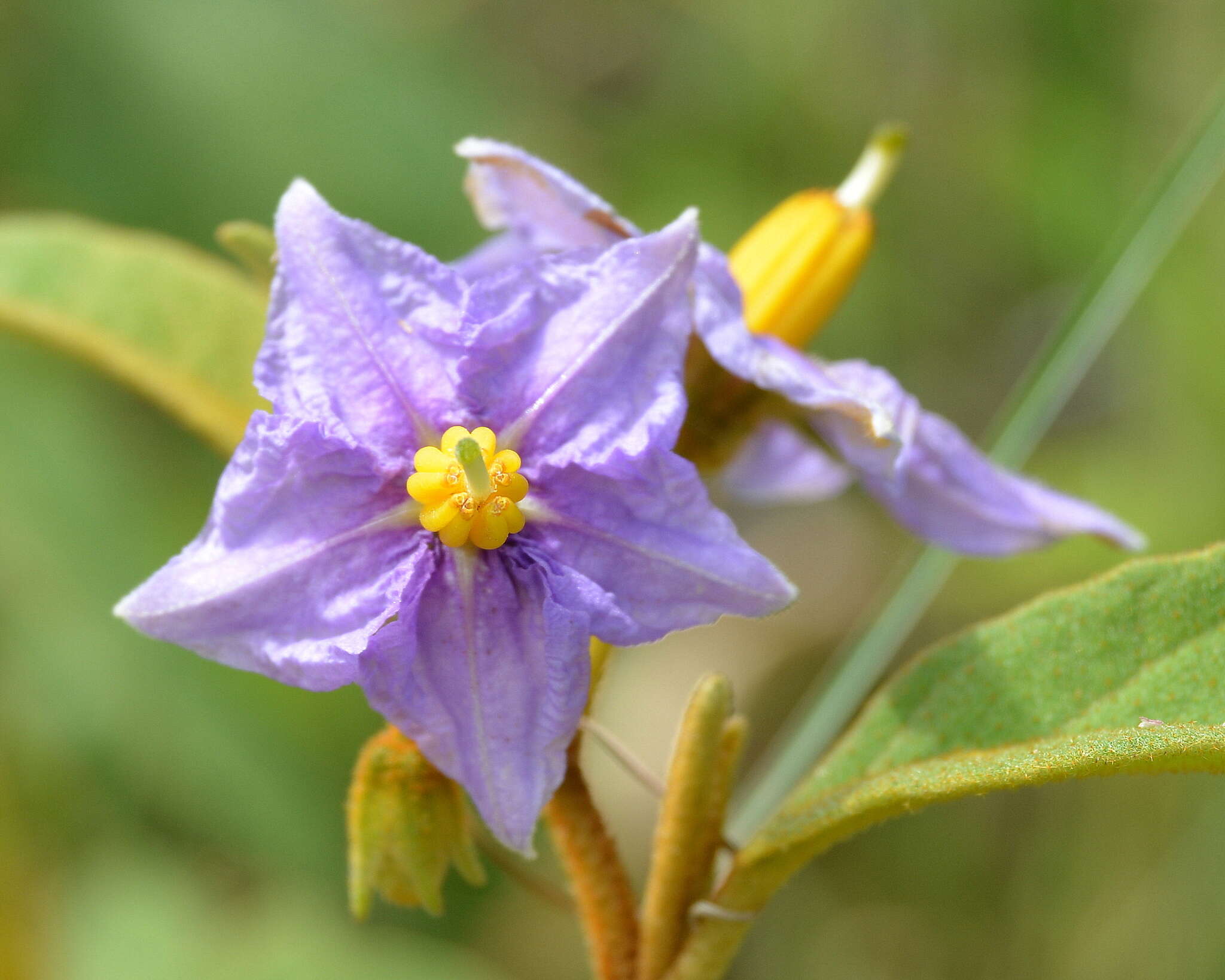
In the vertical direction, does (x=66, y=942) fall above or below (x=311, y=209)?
below

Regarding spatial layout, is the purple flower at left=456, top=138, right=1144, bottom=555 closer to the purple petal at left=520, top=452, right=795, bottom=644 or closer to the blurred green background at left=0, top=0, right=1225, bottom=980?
the purple petal at left=520, top=452, right=795, bottom=644

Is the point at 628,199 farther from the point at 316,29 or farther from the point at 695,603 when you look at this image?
the point at 695,603

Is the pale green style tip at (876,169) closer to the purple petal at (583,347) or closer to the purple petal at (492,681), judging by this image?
the purple petal at (583,347)

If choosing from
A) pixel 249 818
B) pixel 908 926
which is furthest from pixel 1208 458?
pixel 249 818

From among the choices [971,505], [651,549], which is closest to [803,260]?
[971,505]

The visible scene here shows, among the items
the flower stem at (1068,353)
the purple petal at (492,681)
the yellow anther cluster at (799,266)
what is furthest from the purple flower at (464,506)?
the flower stem at (1068,353)

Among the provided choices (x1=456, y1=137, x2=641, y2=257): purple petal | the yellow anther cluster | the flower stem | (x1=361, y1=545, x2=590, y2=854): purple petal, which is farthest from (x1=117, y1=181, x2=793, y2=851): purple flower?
the flower stem

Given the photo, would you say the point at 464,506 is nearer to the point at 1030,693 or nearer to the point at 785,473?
the point at 1030,693
